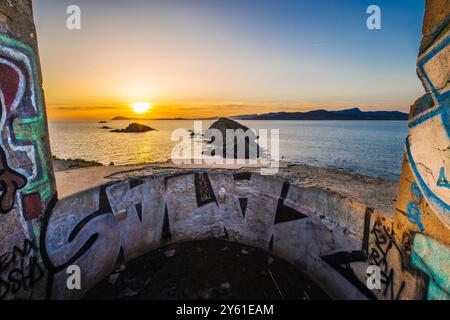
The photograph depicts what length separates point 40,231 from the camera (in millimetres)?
4023

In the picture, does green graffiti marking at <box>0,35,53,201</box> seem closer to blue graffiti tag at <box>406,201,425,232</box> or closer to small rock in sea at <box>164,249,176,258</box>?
small rock in sea at <box>164,249,176,258</box>

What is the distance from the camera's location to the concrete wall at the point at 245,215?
2.93 m

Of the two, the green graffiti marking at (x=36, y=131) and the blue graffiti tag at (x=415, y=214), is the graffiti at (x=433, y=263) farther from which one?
the green graffiti marking at (x=36, y=131)

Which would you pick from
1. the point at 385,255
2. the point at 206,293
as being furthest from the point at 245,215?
the point at 385,255

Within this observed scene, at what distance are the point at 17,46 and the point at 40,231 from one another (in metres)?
2.94

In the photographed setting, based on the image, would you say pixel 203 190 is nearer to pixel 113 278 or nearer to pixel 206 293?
pixel 206 293

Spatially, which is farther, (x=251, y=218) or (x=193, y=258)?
(x=251, y=218)

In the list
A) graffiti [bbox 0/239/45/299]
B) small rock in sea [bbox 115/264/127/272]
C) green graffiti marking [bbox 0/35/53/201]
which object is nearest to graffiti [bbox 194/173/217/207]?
small rock in sea [bbox 115/264/127/272]

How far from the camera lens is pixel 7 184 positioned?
3461 millimetres

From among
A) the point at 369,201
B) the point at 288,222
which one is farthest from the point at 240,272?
the point at 369,201

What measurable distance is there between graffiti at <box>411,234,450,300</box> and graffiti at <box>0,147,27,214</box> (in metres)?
5.77

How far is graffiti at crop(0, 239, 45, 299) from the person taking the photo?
11.5ft

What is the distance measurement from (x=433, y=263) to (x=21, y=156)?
5898 millimetres
